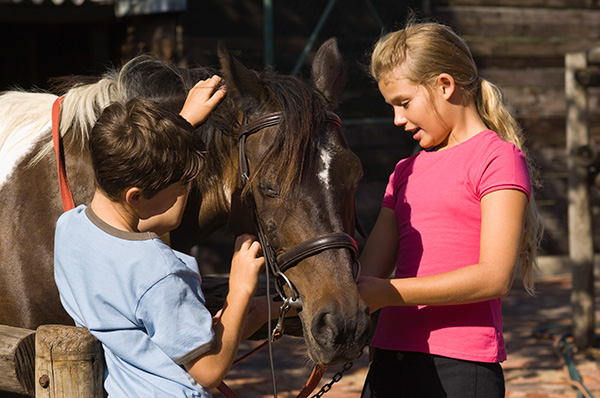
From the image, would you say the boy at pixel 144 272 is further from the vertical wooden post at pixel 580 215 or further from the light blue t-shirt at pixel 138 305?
the vertical wooden post at pixel 580 215

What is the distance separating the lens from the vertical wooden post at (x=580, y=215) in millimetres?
5348

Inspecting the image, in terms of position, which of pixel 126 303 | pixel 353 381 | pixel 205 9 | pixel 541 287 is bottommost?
pixel 541 287

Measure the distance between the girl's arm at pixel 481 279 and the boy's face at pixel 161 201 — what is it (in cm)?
50

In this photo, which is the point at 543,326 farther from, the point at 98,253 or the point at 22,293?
the point at 98,253

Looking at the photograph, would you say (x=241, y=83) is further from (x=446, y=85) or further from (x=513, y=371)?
(x=513, y=371)

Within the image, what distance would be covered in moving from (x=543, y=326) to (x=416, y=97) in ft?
15.6

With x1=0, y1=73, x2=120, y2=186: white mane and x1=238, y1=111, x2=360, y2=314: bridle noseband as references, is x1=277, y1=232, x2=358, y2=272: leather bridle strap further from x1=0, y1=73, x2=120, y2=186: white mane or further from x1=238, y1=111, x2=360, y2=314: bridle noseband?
x1=0, y1=73, x2=120, y2=186: white mane

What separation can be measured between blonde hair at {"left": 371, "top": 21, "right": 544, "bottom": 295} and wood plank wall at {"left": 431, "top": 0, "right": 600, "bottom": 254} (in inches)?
249

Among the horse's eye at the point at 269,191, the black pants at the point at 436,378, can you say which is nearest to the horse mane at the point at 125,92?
the horse's eye at the point at 269,191

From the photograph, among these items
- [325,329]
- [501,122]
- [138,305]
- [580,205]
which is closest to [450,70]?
[501,122]

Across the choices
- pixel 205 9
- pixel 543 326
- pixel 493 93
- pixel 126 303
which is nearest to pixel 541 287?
pixel 543 326

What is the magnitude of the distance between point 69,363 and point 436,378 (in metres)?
0.90

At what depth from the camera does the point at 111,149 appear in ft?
5.00

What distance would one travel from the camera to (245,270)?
160 centimetres
